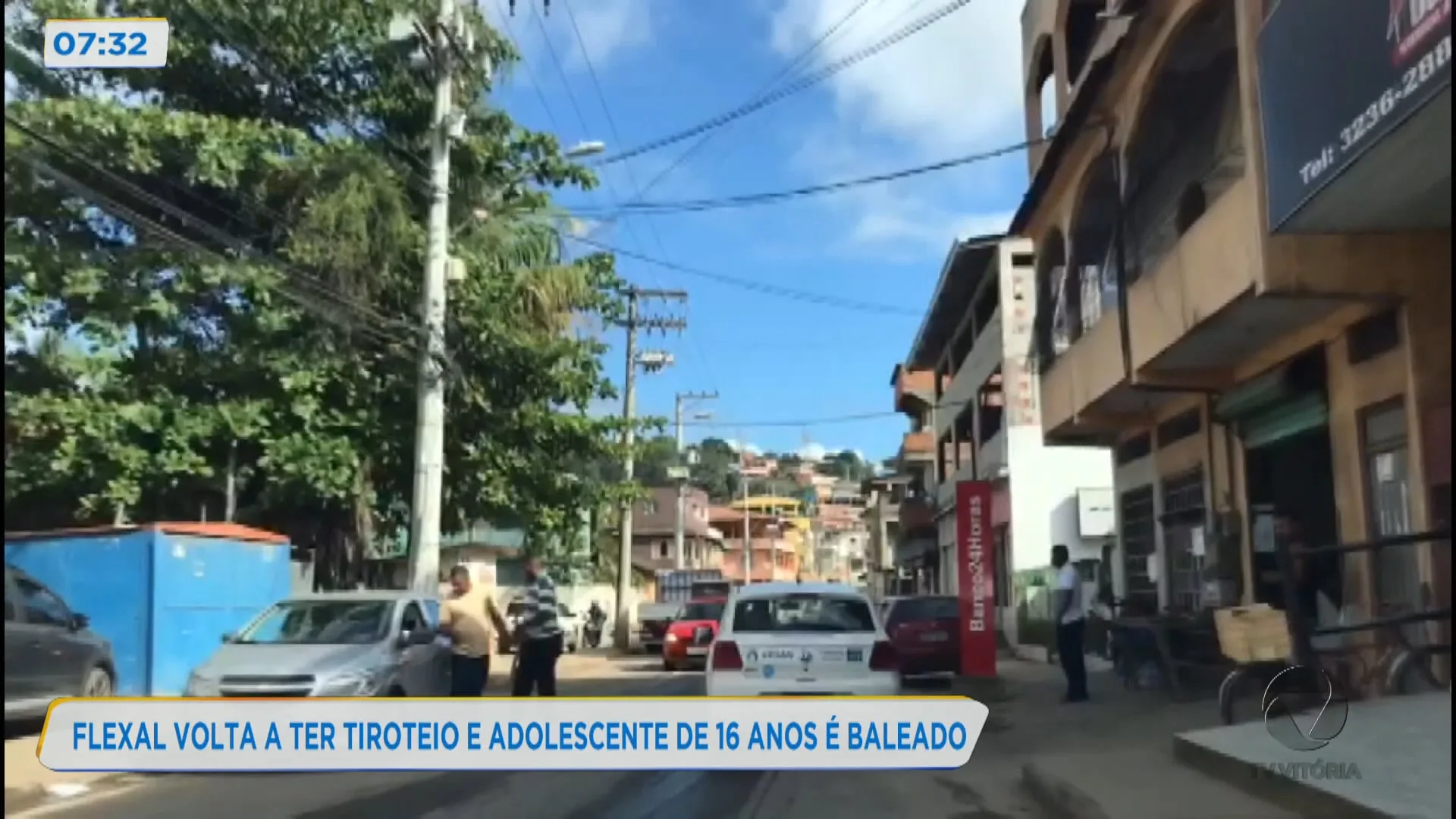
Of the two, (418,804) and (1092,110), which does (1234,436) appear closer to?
(1092,110)

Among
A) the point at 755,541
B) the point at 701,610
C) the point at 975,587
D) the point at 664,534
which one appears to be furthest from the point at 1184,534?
the point at 755,541

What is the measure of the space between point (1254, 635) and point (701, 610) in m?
18.8

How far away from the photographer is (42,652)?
11.5 m

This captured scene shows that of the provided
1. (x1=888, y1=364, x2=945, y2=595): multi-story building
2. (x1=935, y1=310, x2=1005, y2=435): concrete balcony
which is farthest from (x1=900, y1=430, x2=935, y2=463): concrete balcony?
(x1=935, y1=310, x2=1005, y2=435): concrete balcony

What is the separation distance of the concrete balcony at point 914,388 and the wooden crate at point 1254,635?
42.1 m

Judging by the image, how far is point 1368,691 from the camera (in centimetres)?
1017

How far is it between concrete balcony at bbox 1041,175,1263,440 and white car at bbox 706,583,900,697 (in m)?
4.43

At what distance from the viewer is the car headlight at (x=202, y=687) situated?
11.0 m

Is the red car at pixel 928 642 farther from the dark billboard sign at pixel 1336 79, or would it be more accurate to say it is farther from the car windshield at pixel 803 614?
the dark billboard sign at pixel 1336 79

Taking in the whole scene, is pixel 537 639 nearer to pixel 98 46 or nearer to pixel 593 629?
pixel 98 46

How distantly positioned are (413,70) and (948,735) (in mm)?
14673

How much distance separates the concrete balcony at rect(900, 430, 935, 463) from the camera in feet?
179

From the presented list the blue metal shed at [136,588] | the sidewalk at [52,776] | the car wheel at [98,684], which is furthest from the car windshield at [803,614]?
the blue metal shed at [136,588]

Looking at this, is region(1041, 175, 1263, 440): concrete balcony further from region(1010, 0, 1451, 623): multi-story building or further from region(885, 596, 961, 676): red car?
region(885, 596, 961, 676): red car
